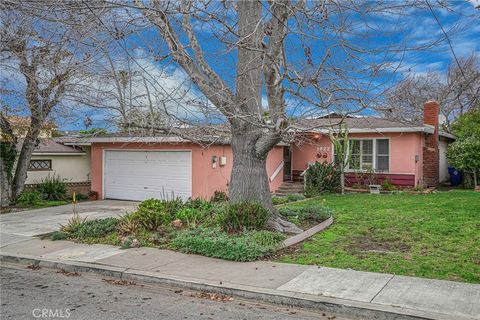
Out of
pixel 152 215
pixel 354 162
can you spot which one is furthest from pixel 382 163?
pixel 152 215

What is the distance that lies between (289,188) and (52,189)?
10.5 metres

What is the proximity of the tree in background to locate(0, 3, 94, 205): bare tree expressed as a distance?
51.6 feet

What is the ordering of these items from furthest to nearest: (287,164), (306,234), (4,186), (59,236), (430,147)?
(287,164) < (430,147) < (4,186) < (59,236) < (306,234)

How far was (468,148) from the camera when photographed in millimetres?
18297

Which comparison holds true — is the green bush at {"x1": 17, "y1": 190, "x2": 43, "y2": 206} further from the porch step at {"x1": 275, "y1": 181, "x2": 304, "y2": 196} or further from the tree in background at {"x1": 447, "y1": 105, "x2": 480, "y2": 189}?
the tree in background at {"x1": 447, "y1": 105, "x2": 480, "y2": 189}

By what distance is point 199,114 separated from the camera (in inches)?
388

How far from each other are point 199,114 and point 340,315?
19.5 feet

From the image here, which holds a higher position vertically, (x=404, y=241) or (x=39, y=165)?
(x=39, y=165)

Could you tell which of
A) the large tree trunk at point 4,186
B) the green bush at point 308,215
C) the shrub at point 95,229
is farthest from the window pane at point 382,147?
the large tree trunk at point 4,186

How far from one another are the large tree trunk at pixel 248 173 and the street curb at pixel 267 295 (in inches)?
142

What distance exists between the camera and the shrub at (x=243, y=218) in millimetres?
8844

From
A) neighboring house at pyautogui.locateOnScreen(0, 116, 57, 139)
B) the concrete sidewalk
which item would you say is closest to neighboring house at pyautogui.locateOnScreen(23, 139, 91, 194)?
neighboring house at pyautogui.locateOnScreen(0, 116, 57, 139)

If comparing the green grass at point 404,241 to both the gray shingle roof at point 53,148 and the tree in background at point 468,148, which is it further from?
the gray shingle roof at point 53,148

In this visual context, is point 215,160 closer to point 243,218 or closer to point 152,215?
point 152,215
